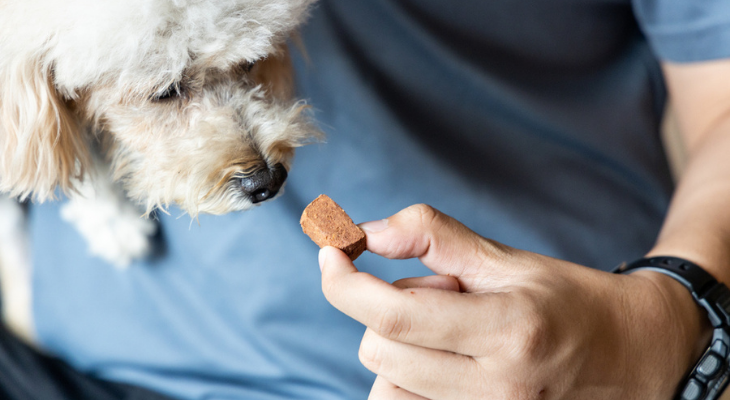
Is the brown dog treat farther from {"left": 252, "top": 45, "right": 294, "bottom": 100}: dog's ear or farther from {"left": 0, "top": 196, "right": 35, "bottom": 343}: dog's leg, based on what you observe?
{"left": 0, "top": 196, "right": 35, "bottom": 343}: dog's leg

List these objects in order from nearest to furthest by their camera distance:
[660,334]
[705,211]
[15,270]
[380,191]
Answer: [660,334] → [705,211] → [380,191] → [15,270]

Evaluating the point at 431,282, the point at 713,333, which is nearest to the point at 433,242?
the point at 431,282

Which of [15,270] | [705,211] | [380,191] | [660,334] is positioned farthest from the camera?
[15,270]

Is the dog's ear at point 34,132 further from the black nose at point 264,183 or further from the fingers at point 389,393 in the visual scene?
the fingers at point 389,393

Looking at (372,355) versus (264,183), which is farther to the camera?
(264,183)

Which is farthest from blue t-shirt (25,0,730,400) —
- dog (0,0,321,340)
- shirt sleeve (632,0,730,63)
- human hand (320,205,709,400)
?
human hand (320,205,709,400)

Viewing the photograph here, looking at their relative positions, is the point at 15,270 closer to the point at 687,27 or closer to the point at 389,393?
the point at 389,393
